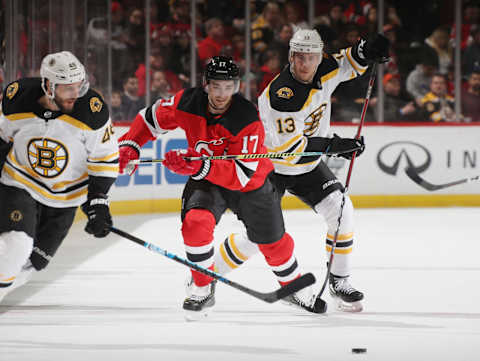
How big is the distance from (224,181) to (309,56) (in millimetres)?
679

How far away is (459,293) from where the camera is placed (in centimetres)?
→ 382

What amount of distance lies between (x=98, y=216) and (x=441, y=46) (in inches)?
227

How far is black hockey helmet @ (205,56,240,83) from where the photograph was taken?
121 inches

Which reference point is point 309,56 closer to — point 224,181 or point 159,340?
point 224,181

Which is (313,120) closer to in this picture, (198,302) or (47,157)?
(198,302)

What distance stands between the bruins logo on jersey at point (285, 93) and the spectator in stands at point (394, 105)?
4.52 metres

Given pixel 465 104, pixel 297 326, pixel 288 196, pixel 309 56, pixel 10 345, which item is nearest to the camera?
pixel 10 345

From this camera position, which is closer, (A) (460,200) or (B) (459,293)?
(B) (459,293)

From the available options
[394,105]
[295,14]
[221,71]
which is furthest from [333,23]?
[221,71]

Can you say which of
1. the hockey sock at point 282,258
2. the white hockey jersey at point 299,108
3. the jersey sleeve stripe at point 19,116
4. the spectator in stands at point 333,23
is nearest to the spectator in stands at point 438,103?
the spectator in stands at point 333,23

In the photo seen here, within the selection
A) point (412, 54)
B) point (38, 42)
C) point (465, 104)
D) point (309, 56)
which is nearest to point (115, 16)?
point (38, 42)

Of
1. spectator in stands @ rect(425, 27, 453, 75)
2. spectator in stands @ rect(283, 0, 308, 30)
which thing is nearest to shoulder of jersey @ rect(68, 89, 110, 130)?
spectator in stands @ rect(283, 0, 308, 30)

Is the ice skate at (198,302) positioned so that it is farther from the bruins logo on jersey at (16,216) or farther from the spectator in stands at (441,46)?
the spectator in stands at (441,46)

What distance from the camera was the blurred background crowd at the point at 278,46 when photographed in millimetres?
7543
